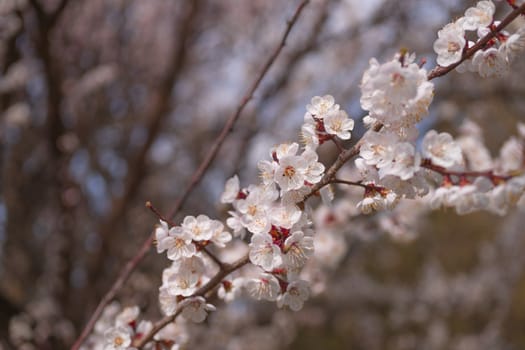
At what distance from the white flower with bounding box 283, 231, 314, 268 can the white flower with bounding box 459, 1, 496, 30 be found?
25.0 inches

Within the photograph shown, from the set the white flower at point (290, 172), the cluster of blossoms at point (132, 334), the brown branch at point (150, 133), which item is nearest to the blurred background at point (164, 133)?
the brown branch at point (150, 133)

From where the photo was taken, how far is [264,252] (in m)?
1.17

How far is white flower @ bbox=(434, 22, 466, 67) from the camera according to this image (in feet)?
3.73

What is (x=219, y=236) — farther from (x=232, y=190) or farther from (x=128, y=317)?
(x=128, y=317)

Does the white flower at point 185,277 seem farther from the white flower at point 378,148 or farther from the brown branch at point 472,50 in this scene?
the brown branch at point 472,50

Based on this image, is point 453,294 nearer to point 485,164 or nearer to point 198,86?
Result: point 198,86

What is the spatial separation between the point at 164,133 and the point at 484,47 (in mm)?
4312

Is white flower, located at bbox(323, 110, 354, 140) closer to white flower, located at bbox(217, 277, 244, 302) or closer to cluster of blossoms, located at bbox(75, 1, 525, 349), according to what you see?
cluster of blossoms, located at bbox(75, 1, 525, 349)

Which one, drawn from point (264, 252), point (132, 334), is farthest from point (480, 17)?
point (132, 334)

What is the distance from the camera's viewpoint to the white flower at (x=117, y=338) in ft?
4.53

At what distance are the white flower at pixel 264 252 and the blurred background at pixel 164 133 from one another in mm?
1152

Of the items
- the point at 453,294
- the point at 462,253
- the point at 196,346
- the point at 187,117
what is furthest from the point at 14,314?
the point at 462,253

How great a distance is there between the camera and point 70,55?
17.4 ft

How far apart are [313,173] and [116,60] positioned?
4.98m
